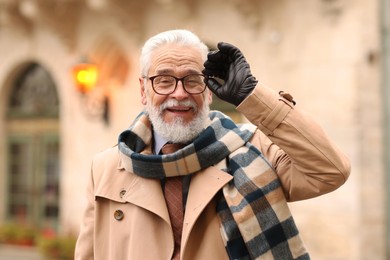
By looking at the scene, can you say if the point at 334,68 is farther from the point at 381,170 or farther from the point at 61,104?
the point at 61,104

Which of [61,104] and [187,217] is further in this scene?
[61,104]

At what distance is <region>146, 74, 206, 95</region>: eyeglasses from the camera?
2.54m

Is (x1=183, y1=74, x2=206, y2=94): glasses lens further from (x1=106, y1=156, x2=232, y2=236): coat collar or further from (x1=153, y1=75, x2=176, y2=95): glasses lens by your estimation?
(x1=106, y1=156, x2=232, y2=236): coat collar

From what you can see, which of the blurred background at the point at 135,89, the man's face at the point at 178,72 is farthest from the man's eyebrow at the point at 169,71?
the blurred background at the point at 135,89

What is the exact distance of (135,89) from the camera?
9.51 meters

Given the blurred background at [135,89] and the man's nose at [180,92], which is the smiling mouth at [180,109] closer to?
the man's nose at [180,92]

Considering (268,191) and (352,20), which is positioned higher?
(352,20)

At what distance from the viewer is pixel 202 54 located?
2596mm

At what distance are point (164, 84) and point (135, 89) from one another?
22.9 ft

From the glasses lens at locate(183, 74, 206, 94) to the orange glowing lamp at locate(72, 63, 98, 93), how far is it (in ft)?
22.6

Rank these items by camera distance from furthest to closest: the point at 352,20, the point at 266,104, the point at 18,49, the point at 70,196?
1. the point at 18,49
2. the point at 70,196
3. the point at 352,20
4. the point at 266,104

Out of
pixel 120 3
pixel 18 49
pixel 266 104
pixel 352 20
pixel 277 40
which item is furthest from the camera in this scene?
pixel 18 49

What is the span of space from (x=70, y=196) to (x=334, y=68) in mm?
4801

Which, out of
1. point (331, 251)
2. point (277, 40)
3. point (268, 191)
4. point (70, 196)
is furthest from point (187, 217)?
point (70, 196)
